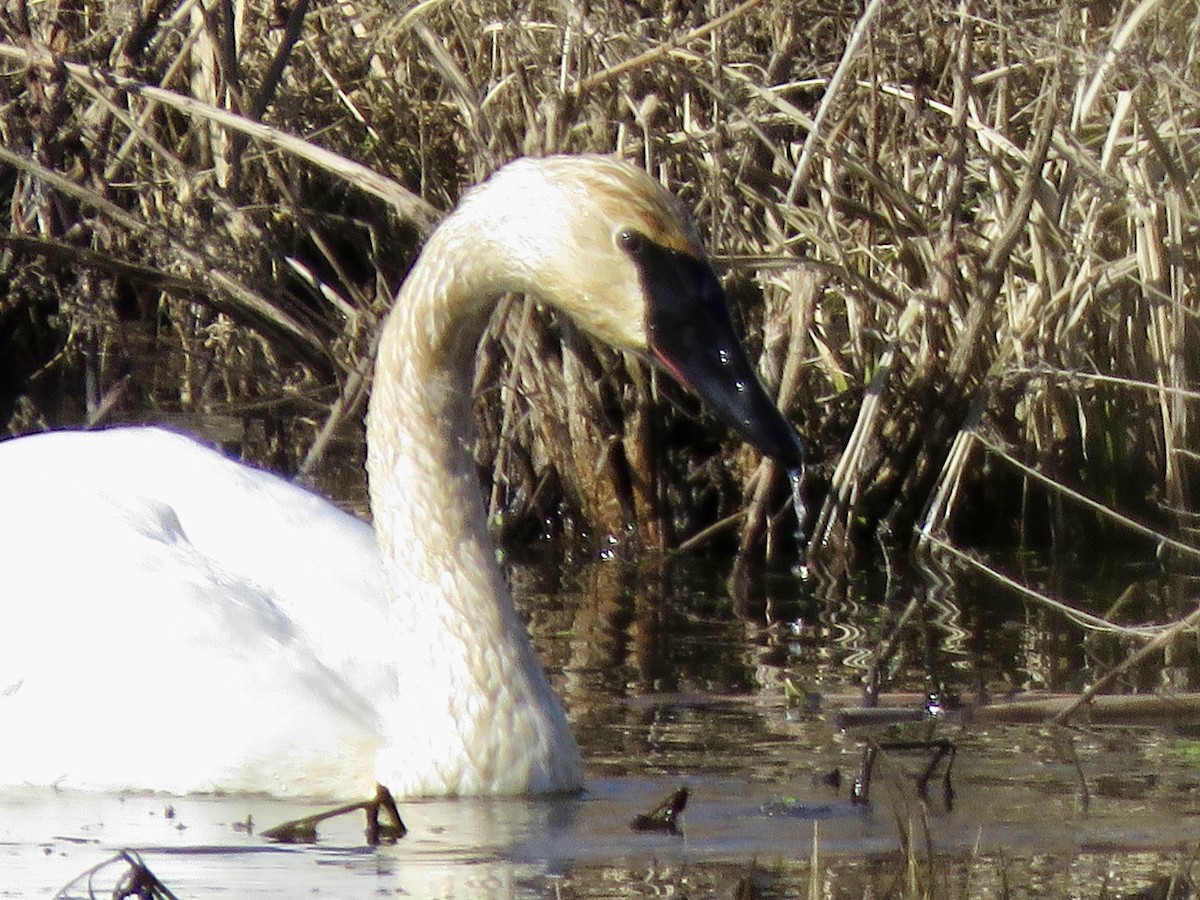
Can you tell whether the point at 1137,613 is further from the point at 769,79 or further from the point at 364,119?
the point at 364,119

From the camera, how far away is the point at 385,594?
5035 mm

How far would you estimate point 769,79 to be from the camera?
7.11 meters

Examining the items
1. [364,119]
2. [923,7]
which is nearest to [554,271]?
[923,7]

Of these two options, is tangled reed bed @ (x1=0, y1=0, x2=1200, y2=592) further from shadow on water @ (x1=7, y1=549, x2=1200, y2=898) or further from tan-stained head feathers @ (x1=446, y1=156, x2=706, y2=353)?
tan-stained head feathers @ (x1=446, y1=156, x2=706, y2=353)

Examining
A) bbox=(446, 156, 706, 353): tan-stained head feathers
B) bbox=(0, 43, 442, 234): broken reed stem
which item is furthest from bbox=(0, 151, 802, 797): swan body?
bbox=(0, 43, 442, 234): broken reed stem

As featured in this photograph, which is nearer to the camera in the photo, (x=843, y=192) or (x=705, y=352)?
(x=705, y=352)

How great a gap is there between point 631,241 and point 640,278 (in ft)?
0.22

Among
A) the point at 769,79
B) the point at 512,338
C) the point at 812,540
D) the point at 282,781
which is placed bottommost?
the point at 282,781

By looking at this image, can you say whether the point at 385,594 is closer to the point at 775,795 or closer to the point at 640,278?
the point at 775,795

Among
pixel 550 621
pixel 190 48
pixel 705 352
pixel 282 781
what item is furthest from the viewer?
pixel 190 48

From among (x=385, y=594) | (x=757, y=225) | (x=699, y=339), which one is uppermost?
(x=757, y=225)

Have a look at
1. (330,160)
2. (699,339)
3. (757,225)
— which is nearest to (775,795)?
(699,339)

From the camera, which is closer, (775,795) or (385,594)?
(775,795)

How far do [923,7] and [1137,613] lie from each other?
178 cm
